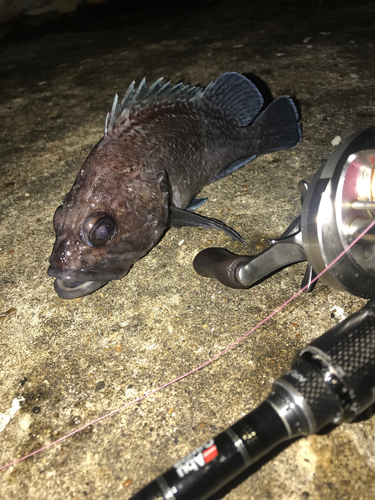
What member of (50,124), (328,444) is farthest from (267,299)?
(50,124)

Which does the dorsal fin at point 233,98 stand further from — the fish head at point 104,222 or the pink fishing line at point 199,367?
the pink fishing line at point 199,367

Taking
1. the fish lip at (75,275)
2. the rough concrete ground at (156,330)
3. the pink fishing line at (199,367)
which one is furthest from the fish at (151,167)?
the pink fishing line at (199,367)

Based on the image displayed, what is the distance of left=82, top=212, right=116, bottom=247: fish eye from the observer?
6.76 ft

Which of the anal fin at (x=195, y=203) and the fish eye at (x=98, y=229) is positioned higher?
the fish eye at (x=98, y=229)

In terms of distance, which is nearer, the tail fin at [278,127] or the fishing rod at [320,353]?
the fishing rod at [320,353]

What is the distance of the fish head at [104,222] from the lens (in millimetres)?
2068

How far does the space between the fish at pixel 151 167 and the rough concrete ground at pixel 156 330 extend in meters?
0.20

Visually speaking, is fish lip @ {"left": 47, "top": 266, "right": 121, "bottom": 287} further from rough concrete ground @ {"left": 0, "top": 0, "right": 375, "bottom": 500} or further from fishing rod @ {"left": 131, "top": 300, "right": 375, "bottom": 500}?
fishing rod @ {"left": 131, "top": 300, "right": 375, "bottom": 500}

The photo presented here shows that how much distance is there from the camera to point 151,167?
A: 236cm

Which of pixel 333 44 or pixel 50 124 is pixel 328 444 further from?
pixel 333 44

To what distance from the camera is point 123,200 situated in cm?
219

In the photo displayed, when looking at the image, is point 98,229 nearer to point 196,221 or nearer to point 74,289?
point 74,289

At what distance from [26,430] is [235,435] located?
1.11 metres

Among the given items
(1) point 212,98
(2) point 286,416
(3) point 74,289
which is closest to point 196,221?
(3) point 74,289
